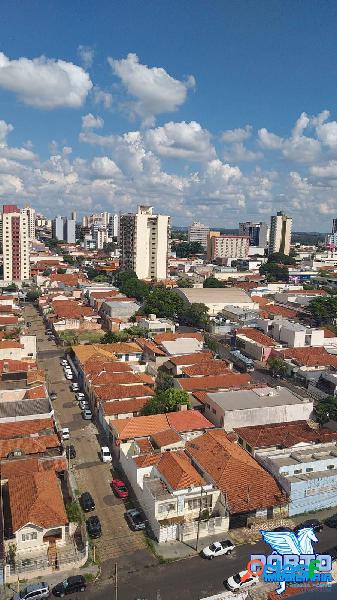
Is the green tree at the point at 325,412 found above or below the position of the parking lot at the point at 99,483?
above

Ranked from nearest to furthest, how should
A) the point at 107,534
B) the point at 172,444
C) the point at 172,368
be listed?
the point at 107,534 < the point at 172,444 < the point at 172,368

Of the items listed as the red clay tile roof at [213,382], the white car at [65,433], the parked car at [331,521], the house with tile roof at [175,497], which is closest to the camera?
the house with tile roof at [175,497]

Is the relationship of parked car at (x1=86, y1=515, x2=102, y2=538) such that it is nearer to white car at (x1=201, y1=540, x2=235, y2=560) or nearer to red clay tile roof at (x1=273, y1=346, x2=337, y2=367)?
white car at (x1=201, y1=540, x2=235, y2=560)

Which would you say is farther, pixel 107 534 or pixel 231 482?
pixel 231 482

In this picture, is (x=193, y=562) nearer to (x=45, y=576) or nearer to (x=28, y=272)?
(x=45, y=576)

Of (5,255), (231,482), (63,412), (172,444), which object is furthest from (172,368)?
(5,255)

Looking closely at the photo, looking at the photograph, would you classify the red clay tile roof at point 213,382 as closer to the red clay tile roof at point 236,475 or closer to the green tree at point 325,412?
the green tree at point 325,412

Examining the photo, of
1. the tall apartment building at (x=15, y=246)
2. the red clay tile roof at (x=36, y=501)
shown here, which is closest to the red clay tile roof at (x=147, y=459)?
the red clay tile roof at (x=36, y=501)
